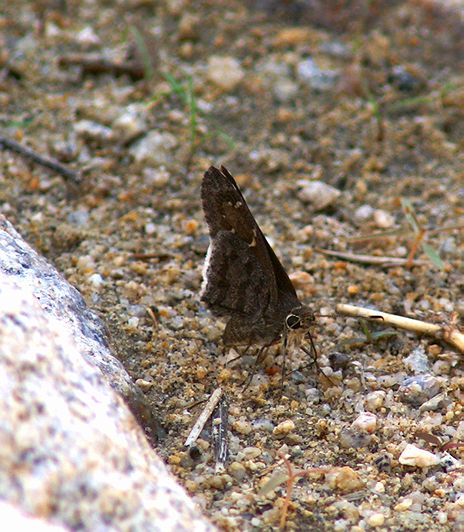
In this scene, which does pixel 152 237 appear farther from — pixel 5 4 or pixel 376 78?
pixel 5 4

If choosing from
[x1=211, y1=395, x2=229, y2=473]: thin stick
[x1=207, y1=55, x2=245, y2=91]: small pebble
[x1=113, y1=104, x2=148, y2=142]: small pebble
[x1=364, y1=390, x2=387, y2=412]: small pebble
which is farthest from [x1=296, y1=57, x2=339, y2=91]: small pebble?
[x1=211, y1=395, x2=229, y2=473]: thin stick

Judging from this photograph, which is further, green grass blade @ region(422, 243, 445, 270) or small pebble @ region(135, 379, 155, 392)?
green grass blade @ region(422, 243, 445, 270)

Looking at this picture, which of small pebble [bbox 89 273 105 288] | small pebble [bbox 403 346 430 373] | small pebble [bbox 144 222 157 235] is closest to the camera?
small pebble [bbox 403 346 430 373]

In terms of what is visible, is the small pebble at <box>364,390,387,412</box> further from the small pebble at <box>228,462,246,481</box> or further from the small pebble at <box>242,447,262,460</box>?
the small pebble at <box>228,462,246,481</box>

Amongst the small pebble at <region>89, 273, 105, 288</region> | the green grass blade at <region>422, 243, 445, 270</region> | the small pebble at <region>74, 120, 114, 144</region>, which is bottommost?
the small pebble at <region>89, 273, 105, 288</region>

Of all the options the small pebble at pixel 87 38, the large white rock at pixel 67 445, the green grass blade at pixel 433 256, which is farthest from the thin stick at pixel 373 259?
the small pebble at pixel 87 38

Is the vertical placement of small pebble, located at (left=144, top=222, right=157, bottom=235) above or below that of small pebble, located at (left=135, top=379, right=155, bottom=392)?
above

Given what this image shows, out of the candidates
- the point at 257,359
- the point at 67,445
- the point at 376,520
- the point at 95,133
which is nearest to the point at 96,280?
the point at 257,359

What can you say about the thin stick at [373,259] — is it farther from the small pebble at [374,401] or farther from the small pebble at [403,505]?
the small pebble at [403,505]
